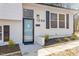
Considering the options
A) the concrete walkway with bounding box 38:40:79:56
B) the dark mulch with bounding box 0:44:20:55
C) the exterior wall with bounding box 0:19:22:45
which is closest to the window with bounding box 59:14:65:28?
the concrete walkway with bounding box 38:40:79:56

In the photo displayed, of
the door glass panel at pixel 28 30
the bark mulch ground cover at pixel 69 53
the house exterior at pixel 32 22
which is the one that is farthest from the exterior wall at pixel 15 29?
the bark mulch ground cover at pixel 69 53

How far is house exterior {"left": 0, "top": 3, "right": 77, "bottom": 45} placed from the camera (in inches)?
194

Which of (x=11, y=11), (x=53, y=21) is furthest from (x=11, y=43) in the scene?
(x=53, y=21)

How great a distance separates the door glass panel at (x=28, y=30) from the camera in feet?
17.4

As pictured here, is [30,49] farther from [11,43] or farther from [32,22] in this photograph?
[32,22]

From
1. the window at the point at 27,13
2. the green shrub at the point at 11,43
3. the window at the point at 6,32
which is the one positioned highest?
the window at the point at 27,13

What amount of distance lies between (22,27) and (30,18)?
549mm

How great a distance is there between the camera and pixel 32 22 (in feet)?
17.8

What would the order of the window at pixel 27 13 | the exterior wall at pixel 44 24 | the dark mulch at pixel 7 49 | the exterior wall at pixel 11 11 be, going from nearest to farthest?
1. the dark mulch at pixel 7 49
2. the exterior wall at pixel 11 11
3. the exterior wall at pixel 44 24
4. the window at pixel 27 13

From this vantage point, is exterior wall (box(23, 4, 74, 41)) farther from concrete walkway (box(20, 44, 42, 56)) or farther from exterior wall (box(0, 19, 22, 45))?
exterior wall (box(0, 19, 22, 45))

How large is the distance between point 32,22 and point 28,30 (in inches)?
12.1

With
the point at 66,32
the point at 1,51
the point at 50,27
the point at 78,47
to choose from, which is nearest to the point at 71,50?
the point at 78,47

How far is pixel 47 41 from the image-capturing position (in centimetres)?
501

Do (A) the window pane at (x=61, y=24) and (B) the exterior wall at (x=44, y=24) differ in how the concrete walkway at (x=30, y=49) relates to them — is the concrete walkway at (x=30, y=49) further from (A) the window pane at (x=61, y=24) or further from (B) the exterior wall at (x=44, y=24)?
(A) the window pane at (x=61, y=24)
